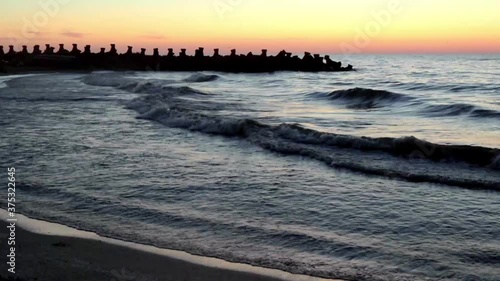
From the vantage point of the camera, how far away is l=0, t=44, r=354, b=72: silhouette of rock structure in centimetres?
4744

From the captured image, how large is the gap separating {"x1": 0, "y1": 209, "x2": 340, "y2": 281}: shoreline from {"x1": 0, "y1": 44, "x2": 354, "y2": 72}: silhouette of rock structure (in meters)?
44.1

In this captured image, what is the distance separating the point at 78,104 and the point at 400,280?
632 inches

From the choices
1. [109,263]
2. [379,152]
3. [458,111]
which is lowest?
[109,263]

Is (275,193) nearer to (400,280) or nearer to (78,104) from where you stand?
(400,280)

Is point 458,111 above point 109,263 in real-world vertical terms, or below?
above

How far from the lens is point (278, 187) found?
7.65 m

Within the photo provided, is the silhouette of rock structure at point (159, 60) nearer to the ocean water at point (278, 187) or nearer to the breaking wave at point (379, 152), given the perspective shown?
the ocean water at point (278, 187)

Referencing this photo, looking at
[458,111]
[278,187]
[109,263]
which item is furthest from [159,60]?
[109,263]

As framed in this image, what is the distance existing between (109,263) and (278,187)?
3397 mm

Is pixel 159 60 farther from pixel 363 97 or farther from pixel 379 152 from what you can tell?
pixel 379 152

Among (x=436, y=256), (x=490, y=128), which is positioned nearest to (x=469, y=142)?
(x=490, y=128)

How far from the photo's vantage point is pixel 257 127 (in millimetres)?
13031

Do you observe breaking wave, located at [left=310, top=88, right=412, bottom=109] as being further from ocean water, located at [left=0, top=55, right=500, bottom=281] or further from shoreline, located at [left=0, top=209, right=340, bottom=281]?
shoreline, located at [left=0, top=209, right=340, bottom=281]

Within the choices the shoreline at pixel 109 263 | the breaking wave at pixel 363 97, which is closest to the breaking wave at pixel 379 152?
the shoreline at pixel 109 263
